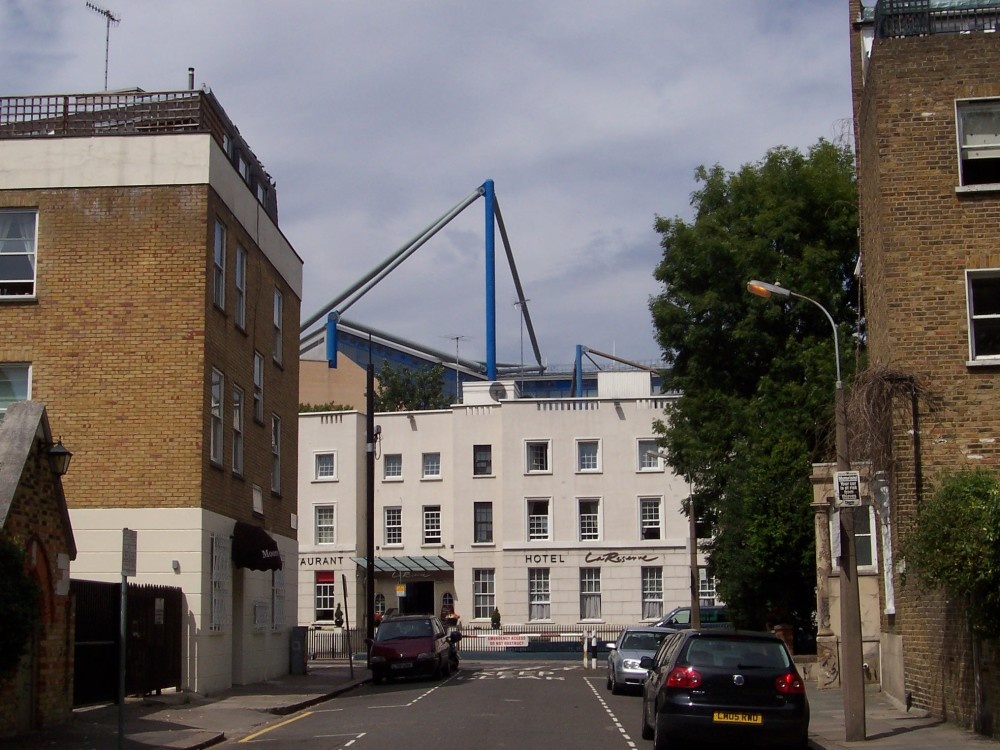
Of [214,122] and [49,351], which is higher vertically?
[214,122]

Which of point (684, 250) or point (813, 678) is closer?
point (813, 678)

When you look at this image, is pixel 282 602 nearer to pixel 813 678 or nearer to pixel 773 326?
pixel 813 678

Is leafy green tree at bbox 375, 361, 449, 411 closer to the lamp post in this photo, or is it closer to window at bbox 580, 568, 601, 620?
window at bbox 580, 568, 601, 620

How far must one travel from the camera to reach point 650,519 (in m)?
56.0

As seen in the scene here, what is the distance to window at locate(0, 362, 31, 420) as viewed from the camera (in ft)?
80.2

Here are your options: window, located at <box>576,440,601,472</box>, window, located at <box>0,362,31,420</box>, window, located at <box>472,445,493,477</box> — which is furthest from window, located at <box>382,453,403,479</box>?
window, located at <box>0,362,31,420</box>

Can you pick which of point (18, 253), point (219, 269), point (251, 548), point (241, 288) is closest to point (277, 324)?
point (241, 288)

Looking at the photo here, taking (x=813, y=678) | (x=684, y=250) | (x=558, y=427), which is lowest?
(x=813, y=678)

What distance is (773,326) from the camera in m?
36.3

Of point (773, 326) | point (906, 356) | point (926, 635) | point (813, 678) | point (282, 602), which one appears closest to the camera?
point (926, 635)

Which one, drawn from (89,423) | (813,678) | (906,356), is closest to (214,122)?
(89,423)

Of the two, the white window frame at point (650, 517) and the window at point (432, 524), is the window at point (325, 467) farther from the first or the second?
the white window frame at point (650, 517)

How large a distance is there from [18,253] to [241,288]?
5.10m

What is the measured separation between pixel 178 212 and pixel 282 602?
11.5 meters
